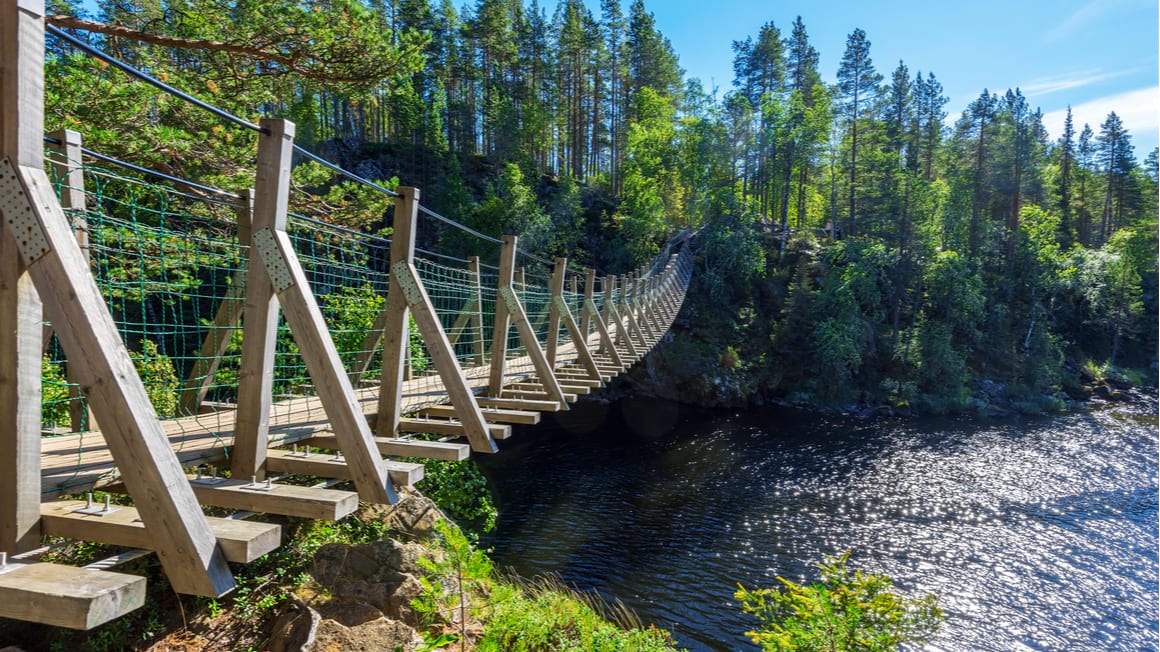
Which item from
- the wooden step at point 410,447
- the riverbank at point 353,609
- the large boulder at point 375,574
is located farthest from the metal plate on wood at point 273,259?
the large boulder at point 375,574

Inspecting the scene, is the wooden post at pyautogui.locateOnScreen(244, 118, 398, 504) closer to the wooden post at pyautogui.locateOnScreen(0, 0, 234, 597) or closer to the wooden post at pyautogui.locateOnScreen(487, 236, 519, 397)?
the wooden post at pyautogui.locateOnScreen(0, 0, 234, 597)

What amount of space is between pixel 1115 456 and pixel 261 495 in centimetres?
1805

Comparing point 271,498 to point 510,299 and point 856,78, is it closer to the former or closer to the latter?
point 510,299

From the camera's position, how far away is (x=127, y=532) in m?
1.51

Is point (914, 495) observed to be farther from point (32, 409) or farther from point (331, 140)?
point (331, 140)

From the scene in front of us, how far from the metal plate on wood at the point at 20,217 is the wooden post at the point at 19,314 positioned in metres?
0.03

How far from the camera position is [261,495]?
74.1 inches

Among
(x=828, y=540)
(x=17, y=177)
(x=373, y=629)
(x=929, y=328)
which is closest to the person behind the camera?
(x=17, y=177)

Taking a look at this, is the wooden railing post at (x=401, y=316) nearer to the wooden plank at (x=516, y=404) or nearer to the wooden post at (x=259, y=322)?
the wooden post at (x=259, y=322)

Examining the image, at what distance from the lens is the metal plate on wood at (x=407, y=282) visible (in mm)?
2830

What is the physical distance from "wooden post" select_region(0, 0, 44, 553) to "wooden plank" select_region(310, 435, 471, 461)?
1.09m

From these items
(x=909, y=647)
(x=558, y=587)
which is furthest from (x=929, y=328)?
(x=558, y=587)

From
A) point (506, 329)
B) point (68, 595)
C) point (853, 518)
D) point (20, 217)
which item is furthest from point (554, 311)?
point (853, 518)

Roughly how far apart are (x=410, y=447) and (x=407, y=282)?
76 centimetres
